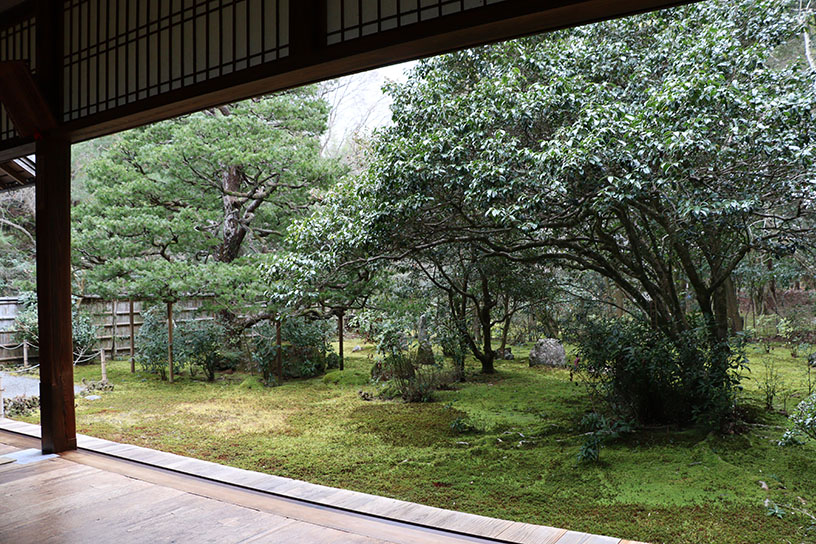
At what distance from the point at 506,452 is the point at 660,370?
4.58ft

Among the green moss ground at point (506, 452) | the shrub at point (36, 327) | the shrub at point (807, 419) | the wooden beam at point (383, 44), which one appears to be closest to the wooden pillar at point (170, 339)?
the green moss ground at point (506, 452)

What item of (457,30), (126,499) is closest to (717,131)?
(457,30)

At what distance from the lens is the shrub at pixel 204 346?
8.11 meters

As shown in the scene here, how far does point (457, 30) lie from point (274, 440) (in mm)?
4433

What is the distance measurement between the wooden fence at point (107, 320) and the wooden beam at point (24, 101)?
488cm

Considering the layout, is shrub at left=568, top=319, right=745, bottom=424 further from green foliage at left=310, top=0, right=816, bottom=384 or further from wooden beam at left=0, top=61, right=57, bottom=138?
wooden beam at left=0, top=61, right=57, bottom=138

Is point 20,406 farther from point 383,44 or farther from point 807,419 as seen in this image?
point 807,419

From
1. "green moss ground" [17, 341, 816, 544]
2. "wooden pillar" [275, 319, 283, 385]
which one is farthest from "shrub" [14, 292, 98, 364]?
"wooden pillar" [275, 319, 283, 385]

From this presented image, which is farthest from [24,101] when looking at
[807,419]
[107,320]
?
[107,320]

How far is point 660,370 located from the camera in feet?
15.2

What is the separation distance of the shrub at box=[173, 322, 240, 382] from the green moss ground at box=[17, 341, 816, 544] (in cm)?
70

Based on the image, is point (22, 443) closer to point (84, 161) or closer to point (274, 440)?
point (274, 440)

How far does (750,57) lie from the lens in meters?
4.21

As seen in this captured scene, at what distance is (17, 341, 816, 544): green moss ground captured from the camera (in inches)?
141
